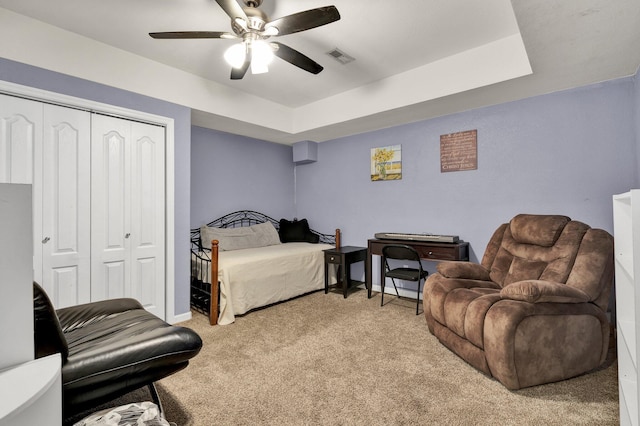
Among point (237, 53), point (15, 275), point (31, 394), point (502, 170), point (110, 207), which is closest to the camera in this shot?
point (31, 394)

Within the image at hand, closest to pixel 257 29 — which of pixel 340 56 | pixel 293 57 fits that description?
pixel 293 57

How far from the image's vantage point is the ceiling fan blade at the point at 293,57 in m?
2.27

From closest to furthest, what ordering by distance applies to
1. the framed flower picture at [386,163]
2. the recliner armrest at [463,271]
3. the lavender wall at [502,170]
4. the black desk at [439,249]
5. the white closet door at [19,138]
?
the white closet door at [19,138]
the recliner armrest at [463,271]
the lavender wall at [502,170]
the black desk at [439,249]
the framed flower picture at [386,163]

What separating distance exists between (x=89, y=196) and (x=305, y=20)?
2.32m

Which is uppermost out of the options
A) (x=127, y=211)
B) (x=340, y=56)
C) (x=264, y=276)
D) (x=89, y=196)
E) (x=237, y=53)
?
(x=340, y=56)

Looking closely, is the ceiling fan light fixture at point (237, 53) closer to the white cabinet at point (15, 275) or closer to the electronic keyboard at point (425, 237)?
the white cabinet at point (15, 275)

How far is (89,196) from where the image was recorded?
275 cm

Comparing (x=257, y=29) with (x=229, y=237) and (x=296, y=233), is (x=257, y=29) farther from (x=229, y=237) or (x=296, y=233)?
(x=296, y=233)

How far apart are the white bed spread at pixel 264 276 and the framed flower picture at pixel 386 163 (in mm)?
1318

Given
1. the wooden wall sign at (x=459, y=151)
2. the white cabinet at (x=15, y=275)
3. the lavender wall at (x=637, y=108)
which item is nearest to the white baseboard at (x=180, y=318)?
the white cabinet at (x=15, y=275)

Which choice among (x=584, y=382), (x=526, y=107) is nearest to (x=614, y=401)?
(x=584, y=382)

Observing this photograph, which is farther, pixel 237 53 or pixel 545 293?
pixel 237 53

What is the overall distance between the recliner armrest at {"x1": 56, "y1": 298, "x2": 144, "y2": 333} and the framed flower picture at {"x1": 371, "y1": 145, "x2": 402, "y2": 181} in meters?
3.27

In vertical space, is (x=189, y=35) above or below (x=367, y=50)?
below
